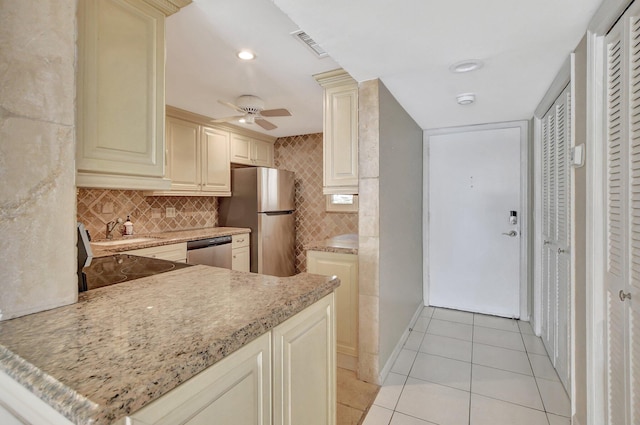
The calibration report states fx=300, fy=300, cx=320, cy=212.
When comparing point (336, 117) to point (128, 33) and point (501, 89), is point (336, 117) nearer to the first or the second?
point (501, 89)

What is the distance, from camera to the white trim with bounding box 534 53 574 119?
1.77 m

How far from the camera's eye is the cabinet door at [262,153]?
4.36 meters

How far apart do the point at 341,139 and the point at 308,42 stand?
70 cm

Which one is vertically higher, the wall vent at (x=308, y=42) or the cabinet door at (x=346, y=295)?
the wall vent at (x=308, y=42)

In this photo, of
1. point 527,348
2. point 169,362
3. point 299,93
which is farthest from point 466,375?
point 299,93

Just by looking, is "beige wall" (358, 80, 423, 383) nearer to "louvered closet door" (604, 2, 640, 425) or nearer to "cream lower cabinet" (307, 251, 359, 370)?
"cream lower cabinet" (307, 251, 359, 370)

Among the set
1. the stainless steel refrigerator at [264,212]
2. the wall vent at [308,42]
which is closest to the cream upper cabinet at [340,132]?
the wall vent at [308,42]

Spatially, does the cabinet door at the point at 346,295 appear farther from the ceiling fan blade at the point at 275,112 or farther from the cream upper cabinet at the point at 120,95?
the cream upper cabinet at the point at 120,95

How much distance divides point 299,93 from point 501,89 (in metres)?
1.65

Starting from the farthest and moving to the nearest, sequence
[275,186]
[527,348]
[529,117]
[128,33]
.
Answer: [275,186]
[529,117]
[527,348]
[128,33]

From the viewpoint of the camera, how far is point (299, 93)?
2.78 metres

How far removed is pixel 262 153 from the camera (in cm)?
450

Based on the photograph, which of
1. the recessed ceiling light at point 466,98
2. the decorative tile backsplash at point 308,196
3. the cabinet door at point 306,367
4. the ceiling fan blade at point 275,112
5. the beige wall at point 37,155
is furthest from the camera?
the decorative tile backsplash at point 308,196

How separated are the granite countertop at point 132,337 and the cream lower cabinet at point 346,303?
1087 millimetres
